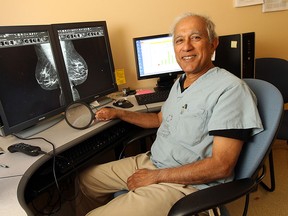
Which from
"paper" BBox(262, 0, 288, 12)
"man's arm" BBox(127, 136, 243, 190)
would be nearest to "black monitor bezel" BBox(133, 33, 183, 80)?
"paper" BBox(262, 0, 288, 12)

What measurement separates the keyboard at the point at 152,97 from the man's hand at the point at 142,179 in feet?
2.04

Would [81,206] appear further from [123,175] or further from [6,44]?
[6,44]

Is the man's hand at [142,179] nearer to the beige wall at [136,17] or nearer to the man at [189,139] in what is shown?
the man at [189,139]

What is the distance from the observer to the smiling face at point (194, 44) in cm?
118

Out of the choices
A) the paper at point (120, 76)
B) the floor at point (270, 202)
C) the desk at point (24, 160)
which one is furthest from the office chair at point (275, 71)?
the paper at point (120, 76)

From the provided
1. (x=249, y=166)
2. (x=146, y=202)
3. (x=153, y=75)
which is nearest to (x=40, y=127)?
(x=146, y=202)

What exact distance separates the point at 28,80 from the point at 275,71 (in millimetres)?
1783

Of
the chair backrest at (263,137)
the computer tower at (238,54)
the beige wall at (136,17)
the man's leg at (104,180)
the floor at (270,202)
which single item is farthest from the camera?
the beige wall at (136,17)

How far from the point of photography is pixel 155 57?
191 centimetres

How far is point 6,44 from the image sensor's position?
1228 millimetres

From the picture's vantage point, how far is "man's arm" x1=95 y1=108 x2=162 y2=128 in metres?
1.48

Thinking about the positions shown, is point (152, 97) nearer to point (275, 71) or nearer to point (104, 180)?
point (104, 180)

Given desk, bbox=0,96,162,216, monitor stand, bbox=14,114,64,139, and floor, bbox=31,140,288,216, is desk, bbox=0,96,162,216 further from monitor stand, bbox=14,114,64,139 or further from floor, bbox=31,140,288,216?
floor, bbox=31,140,288,216

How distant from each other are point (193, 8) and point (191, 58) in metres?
0.98
